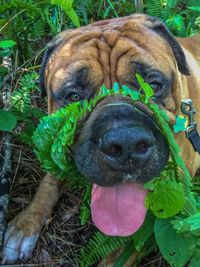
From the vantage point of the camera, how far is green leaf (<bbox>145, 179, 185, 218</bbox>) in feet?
4.47

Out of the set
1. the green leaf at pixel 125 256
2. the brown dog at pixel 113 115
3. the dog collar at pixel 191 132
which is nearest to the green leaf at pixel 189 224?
the brown dog at pixel 113 115

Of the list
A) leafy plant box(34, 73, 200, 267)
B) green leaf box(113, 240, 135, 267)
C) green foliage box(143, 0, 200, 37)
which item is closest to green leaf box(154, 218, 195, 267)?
leafy plant box(34, 73, 200, 267)

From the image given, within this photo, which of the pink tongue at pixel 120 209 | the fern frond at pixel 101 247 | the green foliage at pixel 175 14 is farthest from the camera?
the green foliage at pixel 175 14

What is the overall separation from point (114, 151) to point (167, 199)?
0.34 m

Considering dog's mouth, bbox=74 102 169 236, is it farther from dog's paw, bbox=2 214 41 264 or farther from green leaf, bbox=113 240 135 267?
dog's paw, bbox=2 214 41 264

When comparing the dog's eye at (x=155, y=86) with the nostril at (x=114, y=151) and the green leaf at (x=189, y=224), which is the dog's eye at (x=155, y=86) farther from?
the green leaf at (x=189, y=224)

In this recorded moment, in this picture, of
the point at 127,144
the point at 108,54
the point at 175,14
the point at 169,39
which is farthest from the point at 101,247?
Result: the point at 175,14

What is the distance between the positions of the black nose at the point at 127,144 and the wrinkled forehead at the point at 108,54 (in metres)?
0.54

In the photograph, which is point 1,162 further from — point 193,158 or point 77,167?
point 193,158

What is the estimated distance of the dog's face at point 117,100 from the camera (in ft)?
5.13

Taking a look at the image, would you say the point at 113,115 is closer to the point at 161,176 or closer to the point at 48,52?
the point at 161,176

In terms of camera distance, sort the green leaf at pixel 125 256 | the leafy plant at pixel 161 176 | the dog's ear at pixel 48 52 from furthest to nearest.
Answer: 1. the dog's ear at pixel 48 52
2. the green leaf at pixel 125 256
3. the leafy plant at pixel 161 176

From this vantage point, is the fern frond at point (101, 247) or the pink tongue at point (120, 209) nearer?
the pink tongue at point (120, 209)

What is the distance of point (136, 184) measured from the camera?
1.81 m
